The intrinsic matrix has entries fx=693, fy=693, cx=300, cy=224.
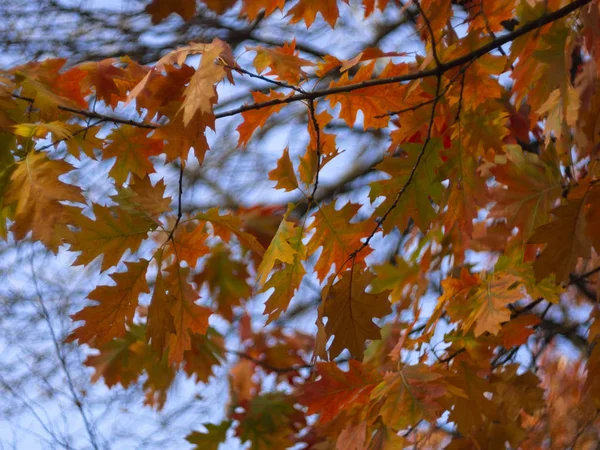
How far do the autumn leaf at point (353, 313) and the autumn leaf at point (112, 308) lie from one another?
477 mm

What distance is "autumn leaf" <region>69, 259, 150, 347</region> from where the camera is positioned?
1726 millimetres

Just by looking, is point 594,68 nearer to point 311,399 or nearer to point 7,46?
point 311,399

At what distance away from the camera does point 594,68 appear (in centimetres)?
218

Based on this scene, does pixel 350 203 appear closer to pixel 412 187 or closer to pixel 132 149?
pixel 412 187

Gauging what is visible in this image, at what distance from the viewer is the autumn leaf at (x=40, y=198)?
5.19 feet

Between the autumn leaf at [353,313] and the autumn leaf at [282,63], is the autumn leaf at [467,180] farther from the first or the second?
the autumn leaf at [282,63]

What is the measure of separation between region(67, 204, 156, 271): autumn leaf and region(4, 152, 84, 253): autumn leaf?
9cm

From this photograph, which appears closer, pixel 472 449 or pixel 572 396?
pixel 472 449

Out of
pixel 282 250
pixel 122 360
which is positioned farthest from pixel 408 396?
pixel 122 360

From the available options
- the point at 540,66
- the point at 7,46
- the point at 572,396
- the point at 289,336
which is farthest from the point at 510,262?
the point at 7,46

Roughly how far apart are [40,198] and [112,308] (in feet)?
1.09

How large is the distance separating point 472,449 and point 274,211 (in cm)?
165

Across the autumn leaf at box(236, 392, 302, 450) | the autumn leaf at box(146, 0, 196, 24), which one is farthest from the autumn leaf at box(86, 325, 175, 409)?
the autumn leaf at box(146, 0, 196, 24)

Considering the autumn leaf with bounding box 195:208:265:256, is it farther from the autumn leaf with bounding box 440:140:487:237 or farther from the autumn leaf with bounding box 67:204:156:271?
the autumn leaf with bounding box 440:140:487:237
